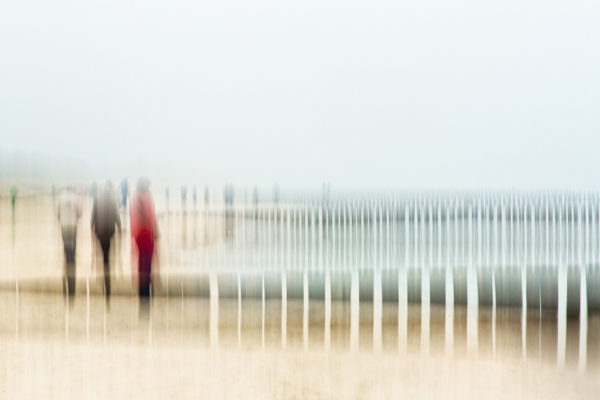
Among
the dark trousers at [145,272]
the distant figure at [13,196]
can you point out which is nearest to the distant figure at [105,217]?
the dark trousers at [145,272]

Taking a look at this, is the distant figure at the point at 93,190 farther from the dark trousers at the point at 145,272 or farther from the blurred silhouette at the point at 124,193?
the dark trousers at the point at 145,272

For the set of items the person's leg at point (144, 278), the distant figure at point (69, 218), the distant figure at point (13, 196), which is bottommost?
the person's leg at point (144, 278)

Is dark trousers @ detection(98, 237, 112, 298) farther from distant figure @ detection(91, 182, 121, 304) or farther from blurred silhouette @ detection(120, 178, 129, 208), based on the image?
blurred silhouette @ detection(120, 178, 129, 208)

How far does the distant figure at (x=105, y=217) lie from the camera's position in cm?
414

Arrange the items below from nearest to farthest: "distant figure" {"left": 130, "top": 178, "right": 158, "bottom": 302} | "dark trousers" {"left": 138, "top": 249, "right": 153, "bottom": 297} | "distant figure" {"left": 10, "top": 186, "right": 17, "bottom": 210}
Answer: "distant figure" {"left": 130, "top": 178, "right": 158, "bottom": 302}, "dark trousers" {"left": 138, "top": 249, "right": 153, "bottom": 297}, "distant figure" {"left": 10, "top": 186, "right": 17, "bottom": 210}

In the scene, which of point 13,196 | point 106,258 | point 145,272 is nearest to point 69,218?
point 106,258

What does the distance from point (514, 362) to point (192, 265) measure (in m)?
2.30

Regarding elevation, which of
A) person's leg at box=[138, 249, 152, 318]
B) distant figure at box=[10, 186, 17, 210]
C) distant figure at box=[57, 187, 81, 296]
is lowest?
person's leg at box=[138, 249, 152, 318]

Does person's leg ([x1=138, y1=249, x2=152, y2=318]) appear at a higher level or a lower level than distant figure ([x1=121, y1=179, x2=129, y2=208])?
lower

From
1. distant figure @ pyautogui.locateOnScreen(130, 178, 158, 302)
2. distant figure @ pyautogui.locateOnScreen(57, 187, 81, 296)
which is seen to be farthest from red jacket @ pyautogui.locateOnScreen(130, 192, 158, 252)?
distant figure @ pyautogui.locateOnScreen(57, 187, 81, 296)

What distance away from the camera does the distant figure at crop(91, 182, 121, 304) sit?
13.6ft

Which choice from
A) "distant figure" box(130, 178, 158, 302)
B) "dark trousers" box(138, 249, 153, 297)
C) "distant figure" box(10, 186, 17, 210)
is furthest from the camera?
"distant figure" box(10, 186, 17, 210)

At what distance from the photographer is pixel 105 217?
4172 mm

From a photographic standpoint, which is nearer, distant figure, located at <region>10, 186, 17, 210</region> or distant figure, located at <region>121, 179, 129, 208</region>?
distant figure, located at <region>121, 179, 129, 208</region>
